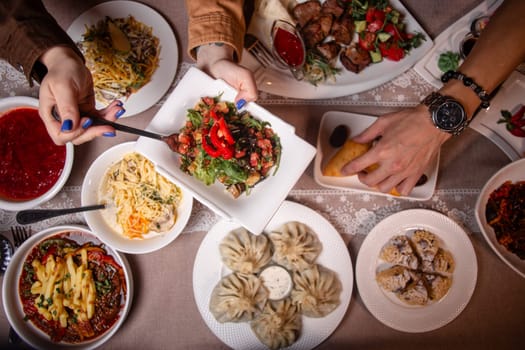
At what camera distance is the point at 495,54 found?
69.1 inches

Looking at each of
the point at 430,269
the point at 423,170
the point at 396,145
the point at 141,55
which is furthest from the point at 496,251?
the point at 141,55

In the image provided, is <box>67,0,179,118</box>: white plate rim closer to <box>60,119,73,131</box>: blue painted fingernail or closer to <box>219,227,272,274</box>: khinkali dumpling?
<box>60,119,73,131</box>: blue painted fingernail

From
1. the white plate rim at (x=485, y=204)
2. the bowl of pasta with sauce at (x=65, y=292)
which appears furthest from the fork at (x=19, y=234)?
the white plate rim at (x=485, y=204)

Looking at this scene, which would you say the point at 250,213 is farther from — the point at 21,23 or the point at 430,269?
the point at 21,23

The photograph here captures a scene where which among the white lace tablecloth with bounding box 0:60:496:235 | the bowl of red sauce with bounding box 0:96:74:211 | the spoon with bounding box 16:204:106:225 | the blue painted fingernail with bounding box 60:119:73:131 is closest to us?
the blue painted fingernail with bounding box 60:119:73:131

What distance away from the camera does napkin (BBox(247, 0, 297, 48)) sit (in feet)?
6.86

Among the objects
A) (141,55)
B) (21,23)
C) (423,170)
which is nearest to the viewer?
(21,23)

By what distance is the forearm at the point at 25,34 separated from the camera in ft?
5.73

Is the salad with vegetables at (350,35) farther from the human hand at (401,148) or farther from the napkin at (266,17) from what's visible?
the human hand at (401,148)

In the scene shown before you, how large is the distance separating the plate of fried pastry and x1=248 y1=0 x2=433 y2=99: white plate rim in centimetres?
71

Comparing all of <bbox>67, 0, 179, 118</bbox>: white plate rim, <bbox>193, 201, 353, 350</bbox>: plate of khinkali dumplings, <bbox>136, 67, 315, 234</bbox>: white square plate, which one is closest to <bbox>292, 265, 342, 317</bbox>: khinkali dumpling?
<bbox>193, 201, 353, 350</bbox>: plate of khinkali dumplings

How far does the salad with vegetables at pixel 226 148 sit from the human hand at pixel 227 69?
0.10 m

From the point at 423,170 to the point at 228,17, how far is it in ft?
3.88

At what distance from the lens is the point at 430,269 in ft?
6.67
